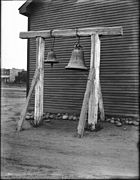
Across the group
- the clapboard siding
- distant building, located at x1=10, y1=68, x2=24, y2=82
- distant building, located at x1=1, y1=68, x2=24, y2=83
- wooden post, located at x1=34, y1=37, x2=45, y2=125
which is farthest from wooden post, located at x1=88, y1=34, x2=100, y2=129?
distant building, located at x1=1, y1=68, x2=24, y2=83

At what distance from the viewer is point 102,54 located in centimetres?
1014

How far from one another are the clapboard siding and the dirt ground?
1.90 meters

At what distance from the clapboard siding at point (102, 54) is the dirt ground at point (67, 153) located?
1900 millimetres

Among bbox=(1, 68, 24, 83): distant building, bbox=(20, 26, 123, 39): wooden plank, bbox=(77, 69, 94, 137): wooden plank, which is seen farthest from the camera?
bbox=(1, 68, 24, 83): distant building

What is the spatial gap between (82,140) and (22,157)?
6.36 ft

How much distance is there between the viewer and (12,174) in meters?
4.11

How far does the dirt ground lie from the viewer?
4.23 metres

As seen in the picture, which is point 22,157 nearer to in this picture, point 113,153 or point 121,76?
point 113,153

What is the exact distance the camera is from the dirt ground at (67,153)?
423cm

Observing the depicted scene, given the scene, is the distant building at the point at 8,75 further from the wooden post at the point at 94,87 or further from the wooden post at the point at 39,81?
the wooden post at the point at 94,87

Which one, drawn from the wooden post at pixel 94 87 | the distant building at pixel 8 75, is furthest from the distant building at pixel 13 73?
the wooden post at pixel 94 87

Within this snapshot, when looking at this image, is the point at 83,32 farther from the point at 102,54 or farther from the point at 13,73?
the point at 13,73

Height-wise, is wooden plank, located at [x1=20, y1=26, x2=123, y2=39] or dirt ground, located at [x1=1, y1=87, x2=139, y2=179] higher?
wooden plank, located at [x1=20, y1=26, x2=123, y2=39]

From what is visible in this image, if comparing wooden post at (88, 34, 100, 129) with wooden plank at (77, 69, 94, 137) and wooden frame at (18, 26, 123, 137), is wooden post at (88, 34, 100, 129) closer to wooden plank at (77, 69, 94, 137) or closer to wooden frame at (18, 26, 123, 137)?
wooden frame at (18, 26, 123, 137)
